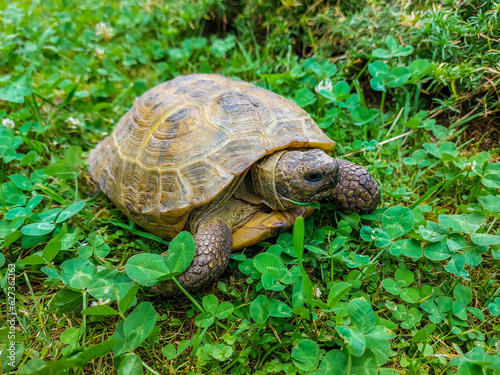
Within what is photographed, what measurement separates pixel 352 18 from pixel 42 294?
3427 millimetres

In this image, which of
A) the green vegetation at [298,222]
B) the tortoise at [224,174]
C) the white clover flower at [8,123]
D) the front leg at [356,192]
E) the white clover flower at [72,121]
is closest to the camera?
the green vegetation at [298,222]

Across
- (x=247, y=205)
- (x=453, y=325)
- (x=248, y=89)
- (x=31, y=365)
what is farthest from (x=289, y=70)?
(x=31, y=365)

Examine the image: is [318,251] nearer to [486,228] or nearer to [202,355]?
[202,355]

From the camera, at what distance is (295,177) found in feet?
7.56

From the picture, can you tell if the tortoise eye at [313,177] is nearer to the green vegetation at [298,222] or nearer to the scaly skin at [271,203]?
the scaly skin at [271,203]

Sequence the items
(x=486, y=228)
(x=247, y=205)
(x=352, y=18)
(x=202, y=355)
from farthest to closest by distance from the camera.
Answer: (x=352, y=18) → (x=247, y=205) → (x=486, y=228) → (x=202, y=355)

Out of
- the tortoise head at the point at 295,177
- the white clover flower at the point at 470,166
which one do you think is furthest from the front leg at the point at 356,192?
the white clover flower at the point at 470,166

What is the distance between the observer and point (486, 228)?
2.43 m

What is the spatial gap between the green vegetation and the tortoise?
160 millimetres

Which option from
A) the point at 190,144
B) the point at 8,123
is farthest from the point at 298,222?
the point at 8,123

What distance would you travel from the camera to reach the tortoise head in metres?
2.27

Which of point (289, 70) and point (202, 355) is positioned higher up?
point (289, 70)

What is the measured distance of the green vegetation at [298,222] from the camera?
1977 millimetres

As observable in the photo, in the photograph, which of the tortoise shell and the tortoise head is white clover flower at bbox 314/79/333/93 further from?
the tortoise head
